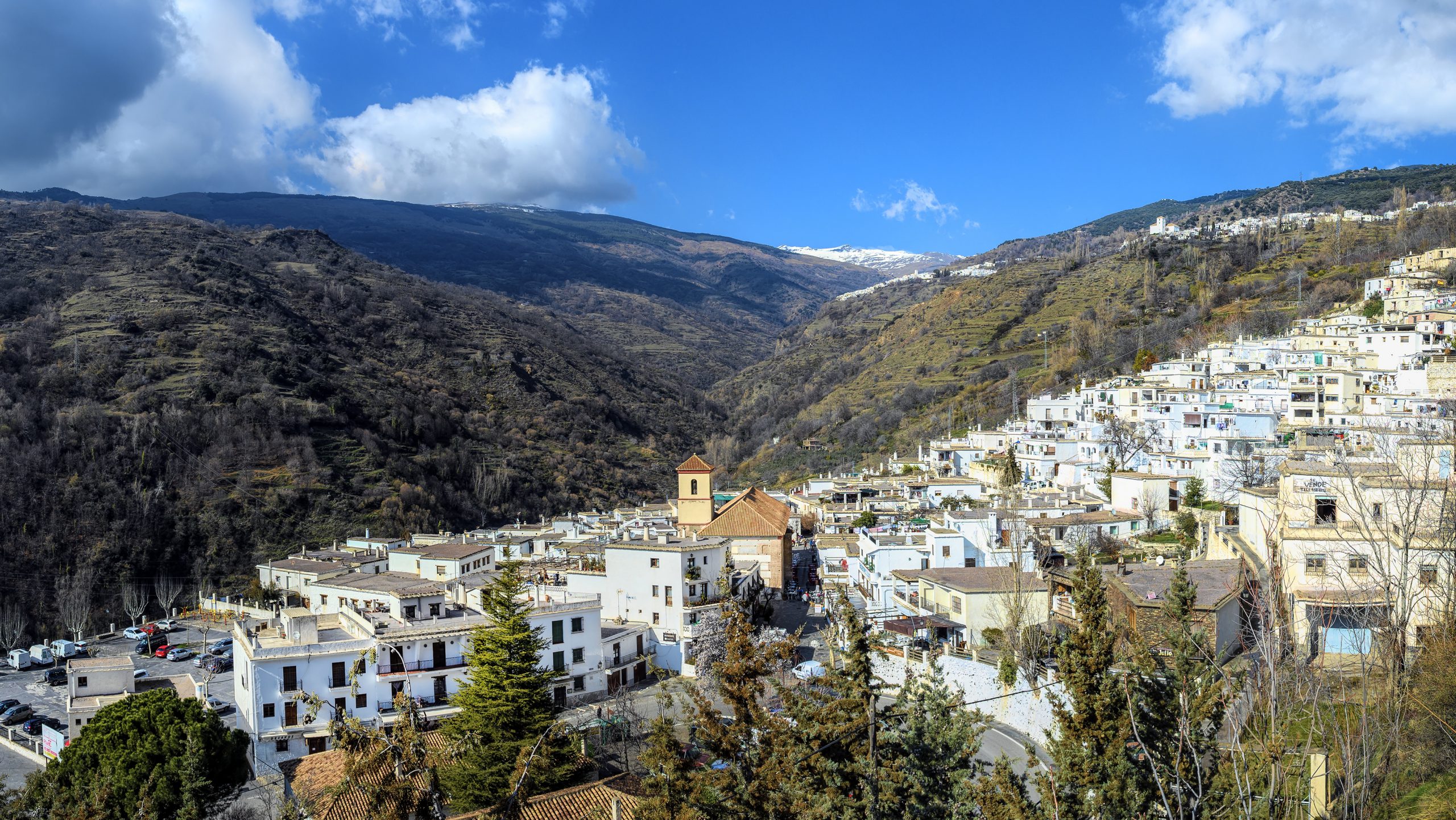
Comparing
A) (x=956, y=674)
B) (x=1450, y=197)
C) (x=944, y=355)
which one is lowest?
(x=956, y=674)

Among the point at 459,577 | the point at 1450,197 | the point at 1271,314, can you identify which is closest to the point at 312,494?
the point at 459,577

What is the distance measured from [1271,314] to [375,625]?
67928mm

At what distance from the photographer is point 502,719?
21.1 meters

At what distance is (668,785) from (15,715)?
28.5 meters

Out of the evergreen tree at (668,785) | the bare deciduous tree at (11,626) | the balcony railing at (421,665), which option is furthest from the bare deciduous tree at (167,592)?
the evergreen tree at (668,785)

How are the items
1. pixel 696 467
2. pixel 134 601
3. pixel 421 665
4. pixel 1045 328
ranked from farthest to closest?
pixel 1045 328 → pixel 134 601 → pixel 696 467 → pixel 421 665

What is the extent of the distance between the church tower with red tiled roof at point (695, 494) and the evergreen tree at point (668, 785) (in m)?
28.0

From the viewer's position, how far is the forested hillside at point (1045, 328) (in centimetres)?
7575

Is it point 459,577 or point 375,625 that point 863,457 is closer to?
point 459,577

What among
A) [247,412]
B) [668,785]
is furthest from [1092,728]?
[247,412]

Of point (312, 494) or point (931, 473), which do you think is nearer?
point (931, 473)

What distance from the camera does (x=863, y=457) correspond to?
7712 centimetres

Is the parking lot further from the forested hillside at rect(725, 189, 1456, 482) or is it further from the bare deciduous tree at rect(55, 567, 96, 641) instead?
the forested hillside at rect(725, 189, 1456, 482)

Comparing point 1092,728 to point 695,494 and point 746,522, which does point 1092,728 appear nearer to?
point 746,522
